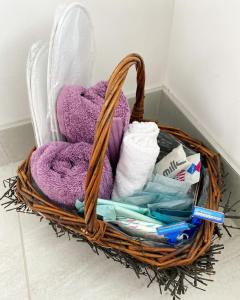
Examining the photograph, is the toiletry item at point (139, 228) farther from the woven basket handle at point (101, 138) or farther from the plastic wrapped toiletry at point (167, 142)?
the plastic wrapped toiletry at point (167, 142)

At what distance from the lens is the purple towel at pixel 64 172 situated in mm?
576

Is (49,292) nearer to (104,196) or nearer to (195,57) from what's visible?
(104,196)

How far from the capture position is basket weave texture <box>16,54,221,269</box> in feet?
1.48

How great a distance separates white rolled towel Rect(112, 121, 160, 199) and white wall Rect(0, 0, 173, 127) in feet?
0.78

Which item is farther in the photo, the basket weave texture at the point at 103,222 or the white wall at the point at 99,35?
the white wall at the point at 99,35

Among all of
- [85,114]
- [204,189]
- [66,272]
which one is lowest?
[66,272]

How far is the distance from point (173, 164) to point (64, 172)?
0.64ft

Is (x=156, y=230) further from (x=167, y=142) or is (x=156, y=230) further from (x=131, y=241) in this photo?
(x=167, y=142)

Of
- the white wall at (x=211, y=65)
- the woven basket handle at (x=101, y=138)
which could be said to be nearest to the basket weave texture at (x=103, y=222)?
the woven basket handle at (x=101, y=138)

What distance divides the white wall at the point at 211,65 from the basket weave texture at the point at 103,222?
110 millimetres

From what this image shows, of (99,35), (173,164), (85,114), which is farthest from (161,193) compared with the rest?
(99,35)

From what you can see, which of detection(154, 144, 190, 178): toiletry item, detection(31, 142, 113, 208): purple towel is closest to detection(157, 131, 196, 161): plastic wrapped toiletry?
detection(154, 144, 190, 178): toiletry item

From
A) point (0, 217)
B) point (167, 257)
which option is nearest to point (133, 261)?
point (167, 257)

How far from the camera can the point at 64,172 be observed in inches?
23.5
